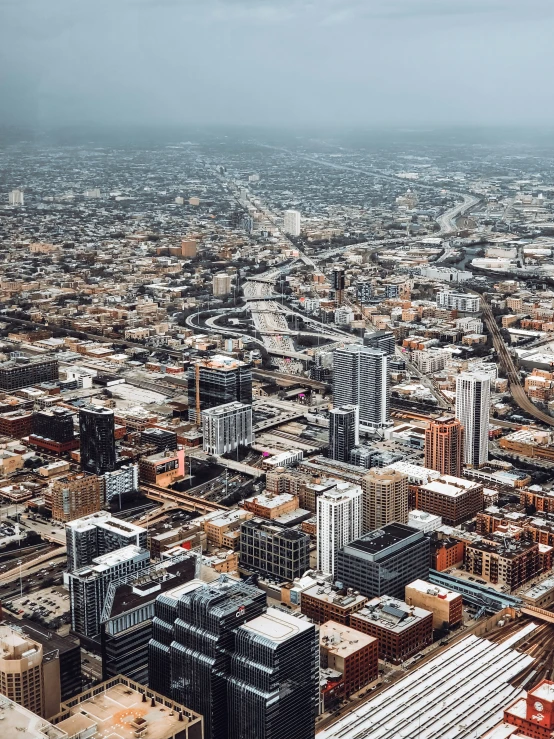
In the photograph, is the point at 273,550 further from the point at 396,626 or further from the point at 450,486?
the point at 450,486

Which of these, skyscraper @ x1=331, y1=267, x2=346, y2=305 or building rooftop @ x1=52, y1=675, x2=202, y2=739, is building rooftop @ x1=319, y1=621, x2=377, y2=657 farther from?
skyscraper @ x1=331, y1=267, x2=346, y2=305

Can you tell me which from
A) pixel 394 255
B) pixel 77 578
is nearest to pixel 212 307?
pixel 394 255

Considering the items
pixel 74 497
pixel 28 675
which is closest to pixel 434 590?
pixel 28 675

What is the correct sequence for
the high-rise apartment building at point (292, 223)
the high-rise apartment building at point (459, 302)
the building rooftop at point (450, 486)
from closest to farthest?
the building rooftop at point (450, 486) < the high-rise apartment building at point (459, 302) < the high-rise apartment building at point (292, 223)

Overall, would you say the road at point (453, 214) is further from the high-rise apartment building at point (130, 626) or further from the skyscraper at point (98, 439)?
the high-rise apartment building at point (130, 626)

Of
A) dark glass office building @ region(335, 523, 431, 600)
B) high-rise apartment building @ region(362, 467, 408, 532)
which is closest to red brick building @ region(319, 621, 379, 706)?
dark glass office building @ region(335, 523, 431, 600)

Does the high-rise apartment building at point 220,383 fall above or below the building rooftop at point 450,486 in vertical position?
above

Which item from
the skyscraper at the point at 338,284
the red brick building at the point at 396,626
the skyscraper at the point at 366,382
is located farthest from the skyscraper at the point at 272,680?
the skyscraper at the point at 338,284
